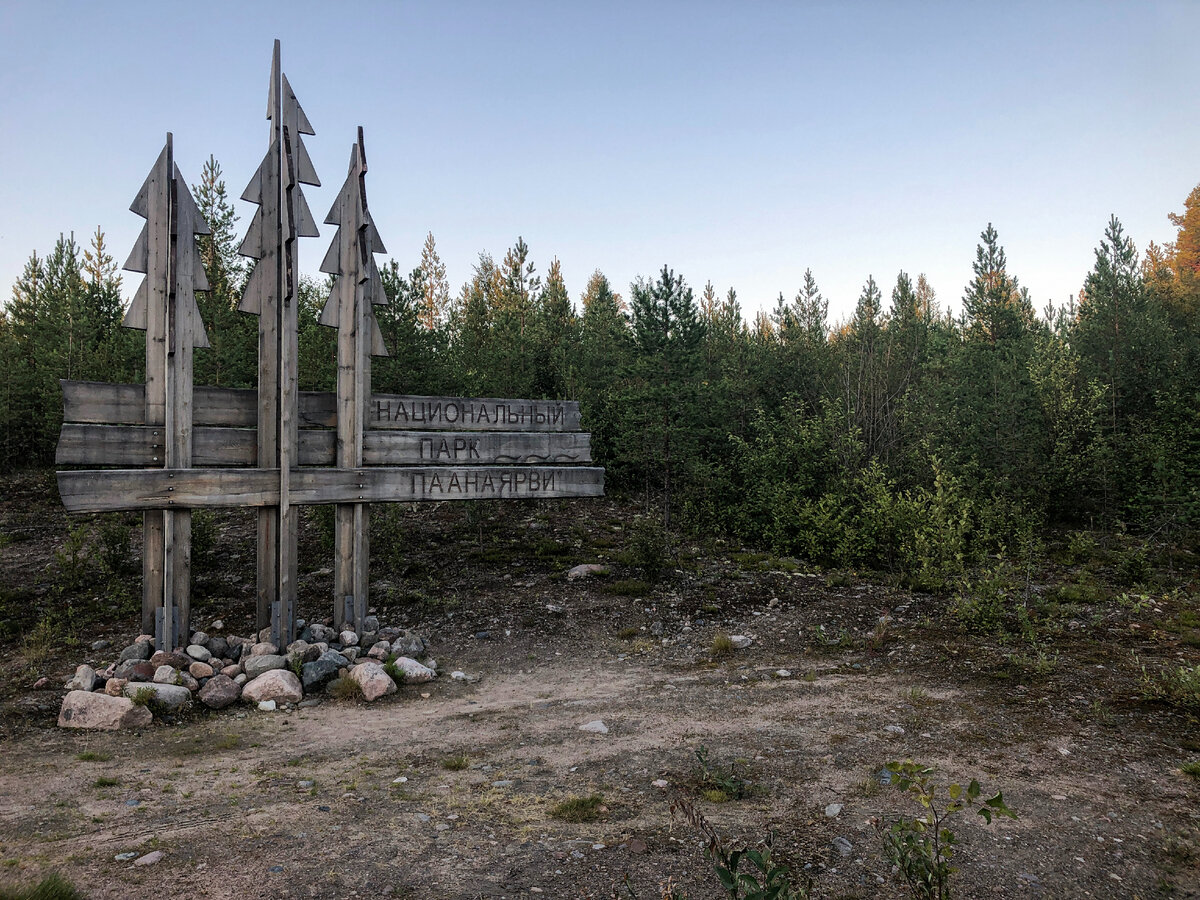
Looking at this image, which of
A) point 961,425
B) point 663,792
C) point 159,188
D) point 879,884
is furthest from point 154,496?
point 961,425

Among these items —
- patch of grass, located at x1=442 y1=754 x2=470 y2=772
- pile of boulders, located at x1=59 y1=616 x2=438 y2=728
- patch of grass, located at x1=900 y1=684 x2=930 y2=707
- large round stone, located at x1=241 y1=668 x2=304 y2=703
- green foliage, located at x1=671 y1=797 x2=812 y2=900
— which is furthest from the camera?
large round stone, located at x1=241 y1=668 x2=304 y2=703

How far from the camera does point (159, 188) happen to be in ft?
24.1

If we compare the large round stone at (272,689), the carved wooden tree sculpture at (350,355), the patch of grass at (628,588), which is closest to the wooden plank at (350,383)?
the carved wooden tree sculpture at (350,355)

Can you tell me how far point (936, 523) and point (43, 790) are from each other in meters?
11.5

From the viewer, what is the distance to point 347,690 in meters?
6.61

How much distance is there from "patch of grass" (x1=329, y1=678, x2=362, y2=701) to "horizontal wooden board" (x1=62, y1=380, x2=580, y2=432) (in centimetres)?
310

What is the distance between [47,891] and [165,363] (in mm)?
5615

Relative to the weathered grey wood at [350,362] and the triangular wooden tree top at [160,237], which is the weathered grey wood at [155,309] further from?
the weathered grey wood at [350,362]

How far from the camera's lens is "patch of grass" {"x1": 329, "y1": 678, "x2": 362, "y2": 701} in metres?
6.60

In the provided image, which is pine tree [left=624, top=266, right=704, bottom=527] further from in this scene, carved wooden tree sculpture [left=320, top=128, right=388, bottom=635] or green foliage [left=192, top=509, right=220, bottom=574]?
green foliage [left=192, top=509, right=220, bottom=574]

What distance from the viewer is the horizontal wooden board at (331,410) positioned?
7211 mm

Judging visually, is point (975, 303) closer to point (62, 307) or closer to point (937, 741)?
point (937, 741)

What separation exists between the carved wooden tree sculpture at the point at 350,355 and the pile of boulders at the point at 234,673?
0.57m

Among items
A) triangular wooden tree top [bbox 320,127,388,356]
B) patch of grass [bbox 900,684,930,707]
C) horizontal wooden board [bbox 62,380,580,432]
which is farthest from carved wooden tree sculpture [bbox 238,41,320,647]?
patch of grass [bbox 900,684,930,707]
